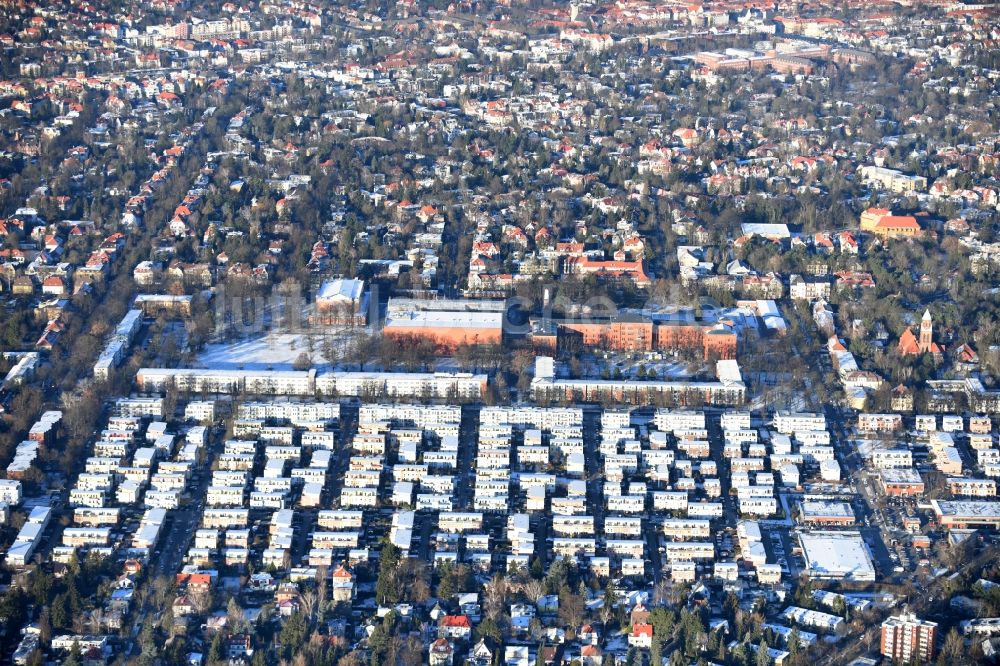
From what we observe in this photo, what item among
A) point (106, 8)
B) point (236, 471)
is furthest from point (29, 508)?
point (106, 8)

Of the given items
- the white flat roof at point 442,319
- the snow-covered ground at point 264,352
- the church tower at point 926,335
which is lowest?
the snow-covered ground at point 264,352

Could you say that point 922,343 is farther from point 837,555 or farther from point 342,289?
point 342,289

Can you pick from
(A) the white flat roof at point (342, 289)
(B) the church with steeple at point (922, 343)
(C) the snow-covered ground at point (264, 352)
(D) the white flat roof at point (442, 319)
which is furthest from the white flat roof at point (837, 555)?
(A) the white flat roof at point (342, 289)

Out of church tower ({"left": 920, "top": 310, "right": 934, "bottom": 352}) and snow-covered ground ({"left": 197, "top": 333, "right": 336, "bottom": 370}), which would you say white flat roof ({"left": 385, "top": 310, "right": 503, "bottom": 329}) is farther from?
church tower ({"left": 920, "top": 310, "right": 934, "bottom": 352})

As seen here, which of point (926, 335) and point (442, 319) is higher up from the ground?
point (442, 319)

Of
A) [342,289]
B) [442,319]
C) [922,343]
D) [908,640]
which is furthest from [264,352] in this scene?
[908,640]

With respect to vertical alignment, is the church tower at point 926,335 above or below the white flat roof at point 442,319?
below

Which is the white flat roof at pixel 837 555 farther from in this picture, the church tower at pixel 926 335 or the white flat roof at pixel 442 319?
the white flat roof at pixel 442 319
